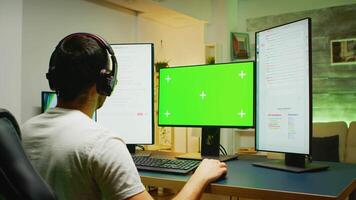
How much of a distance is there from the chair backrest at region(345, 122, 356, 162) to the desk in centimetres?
284

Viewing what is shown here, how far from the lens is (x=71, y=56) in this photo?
1058mm

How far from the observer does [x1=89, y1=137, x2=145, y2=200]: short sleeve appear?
94 centimetres

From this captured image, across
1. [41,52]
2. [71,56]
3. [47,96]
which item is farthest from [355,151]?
[71,56]

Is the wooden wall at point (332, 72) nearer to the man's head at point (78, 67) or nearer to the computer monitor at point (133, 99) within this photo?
the computer monitor at point (133, 99)

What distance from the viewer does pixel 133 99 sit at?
6.59 feet

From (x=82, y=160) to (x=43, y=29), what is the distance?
3657mm

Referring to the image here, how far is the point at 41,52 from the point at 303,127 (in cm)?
345

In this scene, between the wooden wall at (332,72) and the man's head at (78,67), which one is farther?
the wooden wall at (332,72)

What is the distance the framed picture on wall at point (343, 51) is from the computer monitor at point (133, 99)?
3.58 metres

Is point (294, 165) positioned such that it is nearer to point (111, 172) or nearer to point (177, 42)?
point (111, 172)

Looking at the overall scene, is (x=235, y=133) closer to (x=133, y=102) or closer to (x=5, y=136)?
(x=133, y=102)

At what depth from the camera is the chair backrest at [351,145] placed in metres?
4.11

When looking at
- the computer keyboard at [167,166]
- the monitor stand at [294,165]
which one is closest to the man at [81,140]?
the computer keyboard at [167,166]

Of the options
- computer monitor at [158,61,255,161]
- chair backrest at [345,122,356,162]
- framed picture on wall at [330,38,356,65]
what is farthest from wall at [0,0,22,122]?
framed picture on wall at [330,38,356,65]
